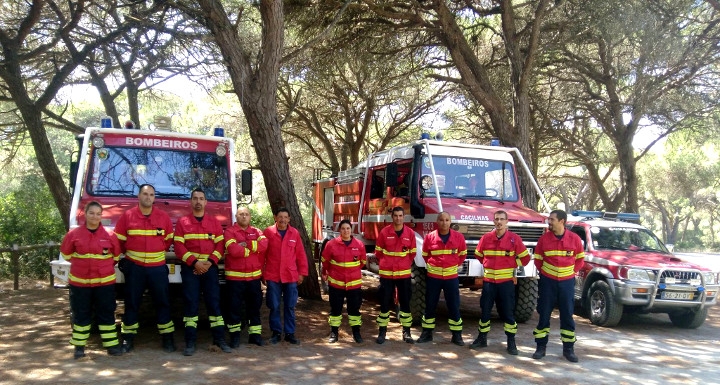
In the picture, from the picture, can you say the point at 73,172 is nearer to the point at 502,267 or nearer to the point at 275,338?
the point at 275,338

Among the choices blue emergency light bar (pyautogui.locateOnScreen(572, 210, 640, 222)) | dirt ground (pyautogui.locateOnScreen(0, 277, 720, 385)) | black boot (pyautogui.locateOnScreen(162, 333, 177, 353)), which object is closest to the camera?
dirt ground (pyautogui.locateOnScreen(0, 277, 720, 385))

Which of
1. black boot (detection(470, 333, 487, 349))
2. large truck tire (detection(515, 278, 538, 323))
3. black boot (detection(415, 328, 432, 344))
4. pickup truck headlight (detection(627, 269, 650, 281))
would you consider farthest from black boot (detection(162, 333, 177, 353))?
pickup truck headlight (detection(627, 269, 650, 281))

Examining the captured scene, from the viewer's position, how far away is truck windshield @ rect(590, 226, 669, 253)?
10555 mm

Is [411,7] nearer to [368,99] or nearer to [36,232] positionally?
[368,99]

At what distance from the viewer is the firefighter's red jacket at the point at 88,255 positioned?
6539mm

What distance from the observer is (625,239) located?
1074cm

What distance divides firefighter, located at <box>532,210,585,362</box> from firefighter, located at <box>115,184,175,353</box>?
4.49 metres

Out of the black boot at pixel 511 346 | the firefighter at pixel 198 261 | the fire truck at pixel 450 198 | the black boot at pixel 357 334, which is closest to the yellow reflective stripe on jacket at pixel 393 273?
the fire truck at pixel 450 198

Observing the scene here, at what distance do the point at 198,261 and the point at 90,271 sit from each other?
114 centimetres

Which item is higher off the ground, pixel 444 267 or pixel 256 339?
pixel 444 267

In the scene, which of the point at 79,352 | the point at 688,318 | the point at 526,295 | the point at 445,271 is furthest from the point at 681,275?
the point at 79,352

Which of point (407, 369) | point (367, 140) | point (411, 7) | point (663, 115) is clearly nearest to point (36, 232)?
point (411, 7)

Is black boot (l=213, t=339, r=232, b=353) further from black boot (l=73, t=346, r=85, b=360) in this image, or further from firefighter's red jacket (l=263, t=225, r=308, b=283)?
black boot (l=73, t=346, r=85, b=360)

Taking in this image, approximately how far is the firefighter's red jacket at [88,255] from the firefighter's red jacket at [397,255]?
11.1ft
